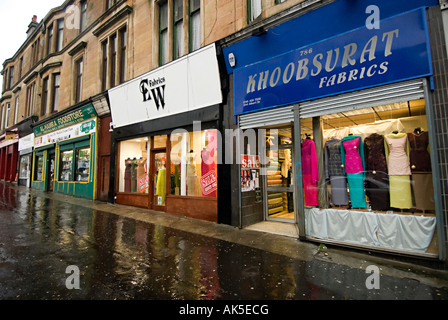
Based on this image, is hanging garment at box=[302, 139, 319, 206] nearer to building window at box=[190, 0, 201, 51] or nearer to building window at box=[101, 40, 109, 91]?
building window at box=[190, 0, 201, 51]

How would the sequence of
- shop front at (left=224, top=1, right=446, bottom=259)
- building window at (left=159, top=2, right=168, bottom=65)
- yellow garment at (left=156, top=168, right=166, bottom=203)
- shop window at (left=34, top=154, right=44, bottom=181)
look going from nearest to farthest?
shop front at (left=224, top=1, right=446, bottom=259) < yellow garment at (left=156, top=168, right=166, bottom=203) < building window at (left=159, top=2, right=168, bottom=65) < shop window at (left=34, top=154, right=44, bottom=181)

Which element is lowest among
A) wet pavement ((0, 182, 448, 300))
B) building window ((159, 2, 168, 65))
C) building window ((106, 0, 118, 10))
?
wet pavement ((0, 182, 448, 300))

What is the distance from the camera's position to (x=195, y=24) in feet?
27.4

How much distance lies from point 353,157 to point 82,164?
14027 mm

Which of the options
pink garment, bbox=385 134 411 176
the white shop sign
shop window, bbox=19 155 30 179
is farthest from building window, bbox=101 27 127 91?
shop window, bbox=19 155 30 179

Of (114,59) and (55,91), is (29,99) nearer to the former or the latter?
(55,91)

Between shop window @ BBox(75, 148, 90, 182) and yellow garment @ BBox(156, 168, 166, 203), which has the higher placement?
shop window @ BBox(75, 148, 90, 182)

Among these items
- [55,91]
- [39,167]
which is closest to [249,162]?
[55,91]

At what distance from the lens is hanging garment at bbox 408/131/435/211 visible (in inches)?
158

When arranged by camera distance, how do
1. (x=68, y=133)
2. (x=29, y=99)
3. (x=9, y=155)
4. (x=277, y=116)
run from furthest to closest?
(x=9, y=155) < (x=29, y=99) < (x=68, y=133) < (x=277, y=116)

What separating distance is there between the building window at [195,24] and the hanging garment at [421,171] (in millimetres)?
7276

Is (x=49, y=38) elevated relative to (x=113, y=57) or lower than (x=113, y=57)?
elevated

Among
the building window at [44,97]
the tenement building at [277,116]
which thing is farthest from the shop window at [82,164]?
the building window at [44,97]
